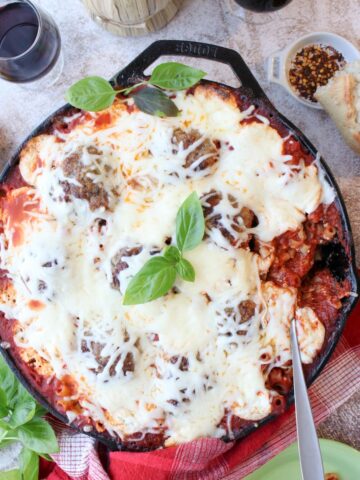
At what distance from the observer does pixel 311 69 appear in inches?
97.7

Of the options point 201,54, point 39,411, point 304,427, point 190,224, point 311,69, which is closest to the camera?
point 190,224

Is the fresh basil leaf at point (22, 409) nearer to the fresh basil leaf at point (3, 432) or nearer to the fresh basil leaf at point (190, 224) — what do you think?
the fresh basil leaf at point (3, 432)

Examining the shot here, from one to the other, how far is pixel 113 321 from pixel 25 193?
1.65 feet

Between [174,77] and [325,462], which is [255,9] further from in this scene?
[325,462]

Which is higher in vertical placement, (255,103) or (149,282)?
(255,103)

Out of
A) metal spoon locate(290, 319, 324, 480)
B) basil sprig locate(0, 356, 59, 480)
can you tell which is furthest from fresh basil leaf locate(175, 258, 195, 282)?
basil sprig locate(0, 356, 59, 480)

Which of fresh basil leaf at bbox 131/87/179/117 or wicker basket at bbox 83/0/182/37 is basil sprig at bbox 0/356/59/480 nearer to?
fresh basil leaf at bbox 131/87/179/117

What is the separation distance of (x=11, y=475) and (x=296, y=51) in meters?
1.99

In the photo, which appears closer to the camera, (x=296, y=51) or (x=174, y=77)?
(x=174, y=77)

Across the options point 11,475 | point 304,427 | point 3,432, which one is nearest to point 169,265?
point 304,427

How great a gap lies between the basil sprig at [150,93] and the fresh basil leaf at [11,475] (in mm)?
1411

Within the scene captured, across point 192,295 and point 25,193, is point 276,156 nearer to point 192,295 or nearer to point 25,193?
point 192,295

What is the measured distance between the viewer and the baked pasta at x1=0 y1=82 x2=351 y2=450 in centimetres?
189

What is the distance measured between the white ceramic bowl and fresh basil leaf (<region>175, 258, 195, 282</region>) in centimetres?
99
